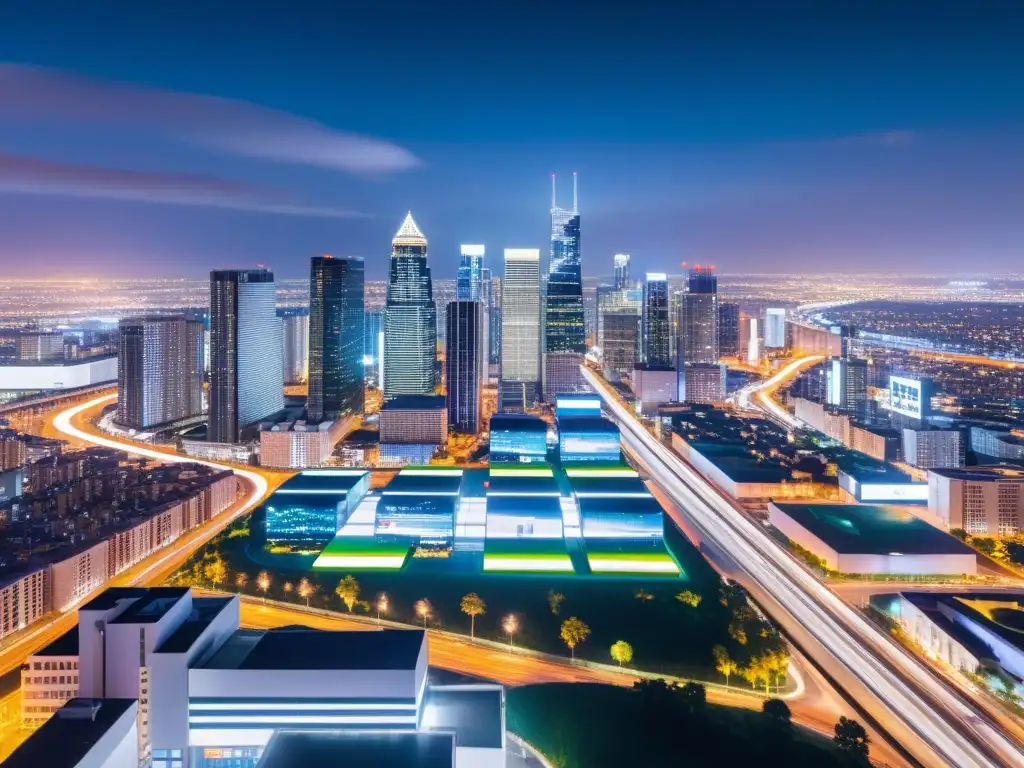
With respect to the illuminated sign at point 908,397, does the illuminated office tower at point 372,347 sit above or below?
above

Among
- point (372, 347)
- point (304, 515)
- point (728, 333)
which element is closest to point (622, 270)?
point (728, 333)

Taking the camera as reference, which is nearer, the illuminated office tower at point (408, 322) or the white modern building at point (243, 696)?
the white modern building at point (243, 696)

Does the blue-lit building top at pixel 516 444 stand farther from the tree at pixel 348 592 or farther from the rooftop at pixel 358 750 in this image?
the rooftop at pixel 358 750

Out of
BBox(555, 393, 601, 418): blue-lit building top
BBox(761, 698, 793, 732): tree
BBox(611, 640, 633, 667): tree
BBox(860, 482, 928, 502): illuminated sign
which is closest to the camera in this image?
BBox(761, 698, 793, 732): tree

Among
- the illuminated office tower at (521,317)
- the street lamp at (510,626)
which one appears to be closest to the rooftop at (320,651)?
the street lamp at (510,626)

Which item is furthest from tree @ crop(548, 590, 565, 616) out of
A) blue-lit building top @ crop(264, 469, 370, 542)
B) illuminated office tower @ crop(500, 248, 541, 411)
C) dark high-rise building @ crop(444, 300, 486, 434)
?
illuminated office tower @ crop(500, 248, 541, 411)

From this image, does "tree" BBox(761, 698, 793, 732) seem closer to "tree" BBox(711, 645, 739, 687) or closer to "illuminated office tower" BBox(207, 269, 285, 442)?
"tree" BBox(711, 645, 739, 687)
